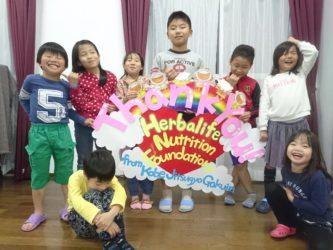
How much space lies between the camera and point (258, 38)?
3.19 metres

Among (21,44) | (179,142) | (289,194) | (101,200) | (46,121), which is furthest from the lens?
(21,44)

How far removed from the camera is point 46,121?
229 centimetres

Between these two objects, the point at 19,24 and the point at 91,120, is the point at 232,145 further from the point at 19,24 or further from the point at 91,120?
the point at 19,24

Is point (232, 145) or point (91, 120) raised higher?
point (91, 120)

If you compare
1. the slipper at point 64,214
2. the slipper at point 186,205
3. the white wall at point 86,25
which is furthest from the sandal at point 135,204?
the white wall at point 86,25

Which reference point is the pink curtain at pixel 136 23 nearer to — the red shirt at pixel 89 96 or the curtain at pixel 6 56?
the red shirt at pixel 89 96

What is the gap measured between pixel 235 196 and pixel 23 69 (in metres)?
2.21

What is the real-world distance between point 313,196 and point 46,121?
1663 millimetres

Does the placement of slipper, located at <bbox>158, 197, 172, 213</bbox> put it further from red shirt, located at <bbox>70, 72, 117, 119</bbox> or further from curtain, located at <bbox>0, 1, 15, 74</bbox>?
curtain, located at <bbox>0, 1, 15, 74</bbox>

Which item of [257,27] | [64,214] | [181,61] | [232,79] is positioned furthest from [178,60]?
[64,214]

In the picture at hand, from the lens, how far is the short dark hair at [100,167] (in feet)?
6.29

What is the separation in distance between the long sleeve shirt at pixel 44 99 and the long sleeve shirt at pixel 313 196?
1.52 metres

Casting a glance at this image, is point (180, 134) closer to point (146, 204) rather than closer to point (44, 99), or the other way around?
point (146, 204)

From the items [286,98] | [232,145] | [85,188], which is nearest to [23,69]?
[85,188]
